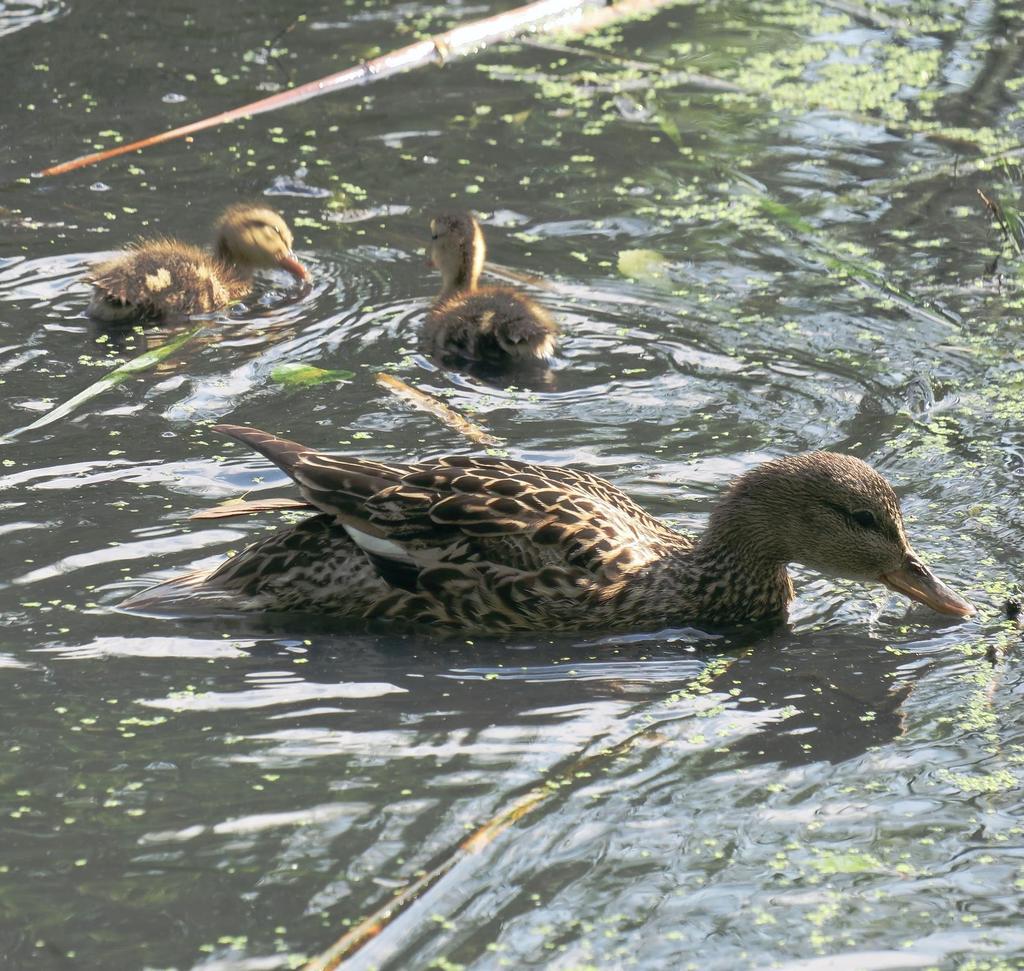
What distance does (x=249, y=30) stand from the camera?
9.71 metres

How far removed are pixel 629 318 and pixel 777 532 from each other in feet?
7.40

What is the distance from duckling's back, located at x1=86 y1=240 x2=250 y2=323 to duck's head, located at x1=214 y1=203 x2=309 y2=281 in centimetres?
11

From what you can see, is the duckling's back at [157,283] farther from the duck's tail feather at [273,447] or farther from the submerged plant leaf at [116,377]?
the duck's tail feather at [273,447]

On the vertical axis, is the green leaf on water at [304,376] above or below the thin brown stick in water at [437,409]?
above

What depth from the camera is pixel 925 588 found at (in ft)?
15.6

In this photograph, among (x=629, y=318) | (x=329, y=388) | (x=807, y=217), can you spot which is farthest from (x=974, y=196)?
(x=329, y=388)

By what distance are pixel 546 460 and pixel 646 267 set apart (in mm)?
1798

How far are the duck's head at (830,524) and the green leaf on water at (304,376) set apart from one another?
77.0 inches

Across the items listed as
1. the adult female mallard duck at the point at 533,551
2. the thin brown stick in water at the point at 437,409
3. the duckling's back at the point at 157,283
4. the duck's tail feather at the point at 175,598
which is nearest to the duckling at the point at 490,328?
the thin brown stick in water at the point at 437,409

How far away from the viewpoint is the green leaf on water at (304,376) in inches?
249

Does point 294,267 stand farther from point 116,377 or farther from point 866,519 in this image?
point 866,519

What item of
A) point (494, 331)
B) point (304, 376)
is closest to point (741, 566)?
point (494, 331)

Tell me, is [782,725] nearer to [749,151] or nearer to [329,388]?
[329,388]

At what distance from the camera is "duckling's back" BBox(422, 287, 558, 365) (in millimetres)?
6512
